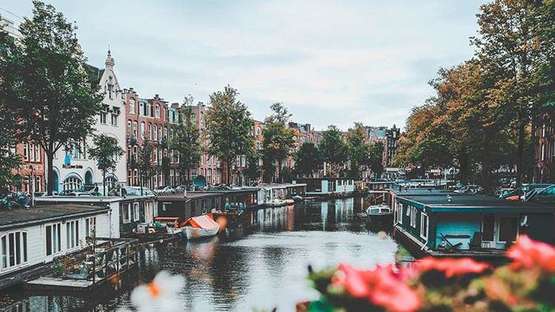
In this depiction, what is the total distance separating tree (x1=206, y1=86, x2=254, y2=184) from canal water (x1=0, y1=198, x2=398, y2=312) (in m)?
22.2

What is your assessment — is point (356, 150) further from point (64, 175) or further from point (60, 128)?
point (60, 128)

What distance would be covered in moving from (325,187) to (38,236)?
87.4 m

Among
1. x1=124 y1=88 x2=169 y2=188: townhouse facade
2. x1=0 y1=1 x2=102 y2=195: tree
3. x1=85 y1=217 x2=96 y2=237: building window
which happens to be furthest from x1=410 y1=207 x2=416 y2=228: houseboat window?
x1=124 y1=88 x2=169 y2=188: townhouse facade

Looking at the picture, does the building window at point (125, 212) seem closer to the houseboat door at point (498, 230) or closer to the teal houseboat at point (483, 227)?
the teal houseboat at point (483, 227)

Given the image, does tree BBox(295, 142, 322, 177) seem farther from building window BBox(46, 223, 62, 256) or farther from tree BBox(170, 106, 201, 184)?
building window BBox(46, 223, 62, 256)

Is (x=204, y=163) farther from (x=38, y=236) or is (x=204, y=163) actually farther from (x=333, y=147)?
(x=38, y=236)

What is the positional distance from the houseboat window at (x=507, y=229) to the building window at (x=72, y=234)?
87.2 feet

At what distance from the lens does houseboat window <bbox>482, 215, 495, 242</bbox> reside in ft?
97.2

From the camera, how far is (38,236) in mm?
26844

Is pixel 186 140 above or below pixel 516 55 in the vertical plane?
below

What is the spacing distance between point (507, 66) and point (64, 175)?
1863 inches

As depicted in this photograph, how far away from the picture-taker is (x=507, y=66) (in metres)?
40.5

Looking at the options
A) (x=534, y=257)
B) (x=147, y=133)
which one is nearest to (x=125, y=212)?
(x=147, y=133)

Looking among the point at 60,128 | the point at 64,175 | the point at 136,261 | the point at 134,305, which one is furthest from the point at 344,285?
the point at 64,175
